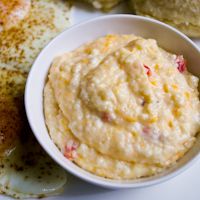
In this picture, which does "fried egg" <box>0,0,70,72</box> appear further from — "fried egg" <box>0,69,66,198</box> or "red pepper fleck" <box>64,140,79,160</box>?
"red pepper fleck" <box>64,140,79,160</box>

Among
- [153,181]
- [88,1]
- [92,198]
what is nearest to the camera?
[153,181]

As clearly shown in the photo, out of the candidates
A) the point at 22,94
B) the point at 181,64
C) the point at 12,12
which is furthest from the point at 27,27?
the point at 181,64

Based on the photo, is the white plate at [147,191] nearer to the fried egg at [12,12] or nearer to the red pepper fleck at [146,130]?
the red pepper fleck at [146,130]

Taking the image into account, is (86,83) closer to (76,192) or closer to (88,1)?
(76,192)

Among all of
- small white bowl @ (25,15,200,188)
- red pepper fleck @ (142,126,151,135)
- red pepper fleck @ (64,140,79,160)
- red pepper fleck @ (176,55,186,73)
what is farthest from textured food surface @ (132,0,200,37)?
red pepper fleck @ (64,140,79,160)

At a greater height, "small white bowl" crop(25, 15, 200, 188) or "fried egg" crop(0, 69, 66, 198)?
"small white bowl" crop(25, 15, 200, 188)

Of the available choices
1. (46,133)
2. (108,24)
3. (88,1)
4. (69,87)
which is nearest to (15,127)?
(46,133)
